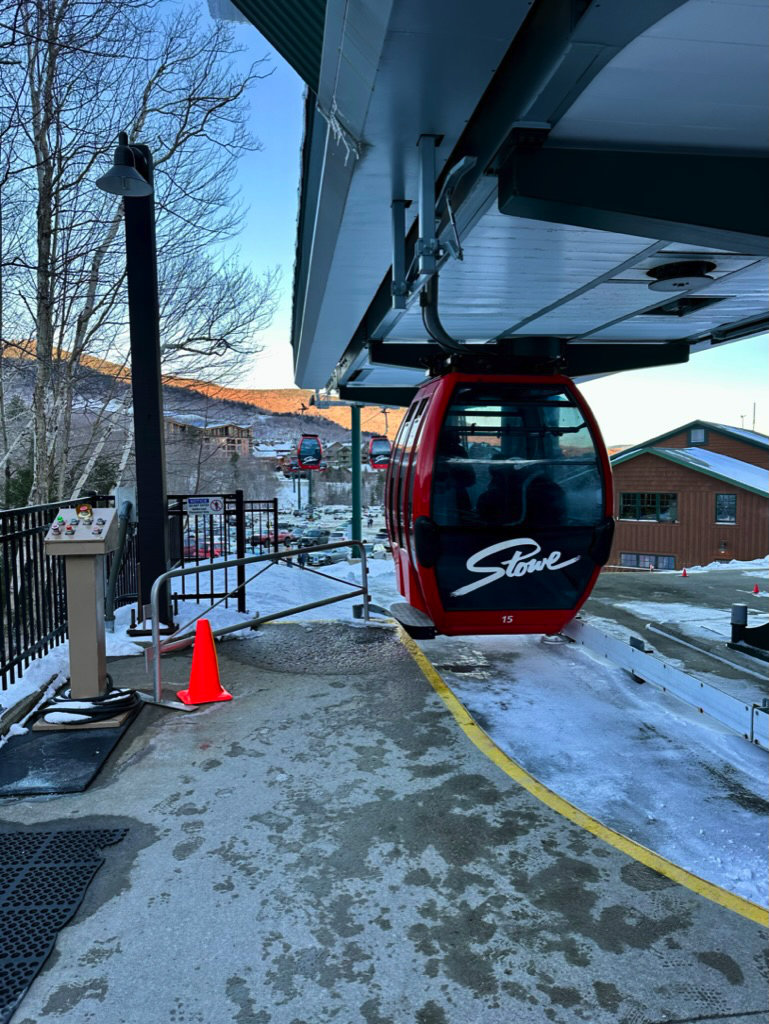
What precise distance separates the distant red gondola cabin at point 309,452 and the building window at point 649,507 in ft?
48.5

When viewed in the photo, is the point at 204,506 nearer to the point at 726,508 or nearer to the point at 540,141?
the point at 540,141

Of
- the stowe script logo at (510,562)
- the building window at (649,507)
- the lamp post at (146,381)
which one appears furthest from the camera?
the building window at (649,507)

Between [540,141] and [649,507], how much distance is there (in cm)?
2942

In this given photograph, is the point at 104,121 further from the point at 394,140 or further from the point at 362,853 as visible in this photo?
the point at 362,853

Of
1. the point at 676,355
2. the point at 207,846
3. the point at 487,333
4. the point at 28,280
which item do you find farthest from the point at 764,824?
the point at 28,280

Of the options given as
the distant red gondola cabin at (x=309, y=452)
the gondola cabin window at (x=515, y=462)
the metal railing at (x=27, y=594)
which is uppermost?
the distant red gondola cabin at (x=309, y=452)

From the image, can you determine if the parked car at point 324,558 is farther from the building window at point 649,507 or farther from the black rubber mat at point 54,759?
the building window at point 649,507

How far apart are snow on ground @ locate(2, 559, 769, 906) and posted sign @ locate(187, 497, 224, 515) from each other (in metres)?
1.51

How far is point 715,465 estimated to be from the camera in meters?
29.7

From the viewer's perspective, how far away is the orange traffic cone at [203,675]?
5410 millimetres

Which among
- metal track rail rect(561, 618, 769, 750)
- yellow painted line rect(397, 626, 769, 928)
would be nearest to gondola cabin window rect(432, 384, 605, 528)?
metal track rail rect(561, 618, 769, 750)

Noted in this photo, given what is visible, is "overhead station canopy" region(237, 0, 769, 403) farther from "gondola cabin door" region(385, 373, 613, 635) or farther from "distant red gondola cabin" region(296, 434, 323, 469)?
"distant red gondola cabin" region(296, 434, 323, 469)

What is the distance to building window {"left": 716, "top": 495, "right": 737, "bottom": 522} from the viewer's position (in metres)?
28.5

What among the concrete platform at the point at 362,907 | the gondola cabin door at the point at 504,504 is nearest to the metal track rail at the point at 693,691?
the gondola cabin door at the point at 504,504
